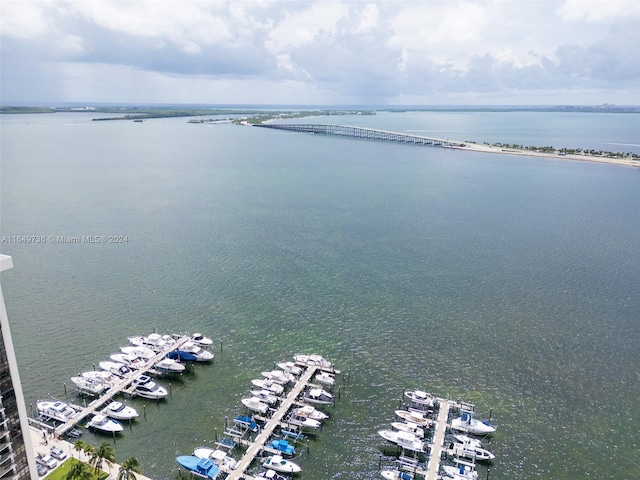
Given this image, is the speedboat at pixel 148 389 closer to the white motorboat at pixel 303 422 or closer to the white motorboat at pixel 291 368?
the white motorboat at pixel 291 368

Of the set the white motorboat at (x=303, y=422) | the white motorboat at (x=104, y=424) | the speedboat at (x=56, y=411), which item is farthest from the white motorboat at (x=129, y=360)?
the white motorboat at (x=303, y=422)

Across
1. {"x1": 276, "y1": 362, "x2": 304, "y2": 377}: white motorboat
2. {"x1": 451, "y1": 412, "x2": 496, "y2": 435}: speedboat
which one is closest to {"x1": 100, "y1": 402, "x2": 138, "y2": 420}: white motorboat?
{"x1": 276, "y1": 362, "x2": 304, "y2": 377}: white motorboat

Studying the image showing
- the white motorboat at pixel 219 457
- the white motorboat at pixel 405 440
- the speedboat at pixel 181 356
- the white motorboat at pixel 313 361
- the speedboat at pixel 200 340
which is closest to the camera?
the white motorboat at pixel 219 457

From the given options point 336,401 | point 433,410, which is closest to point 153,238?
point 336,401

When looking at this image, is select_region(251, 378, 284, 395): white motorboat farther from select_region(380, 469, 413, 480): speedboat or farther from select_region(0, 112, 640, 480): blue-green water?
select_region(380, 469, 413, 480): speedboat

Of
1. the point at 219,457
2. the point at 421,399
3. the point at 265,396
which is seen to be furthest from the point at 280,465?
the point at 421,399

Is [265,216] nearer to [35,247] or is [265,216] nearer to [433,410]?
[35,247]
